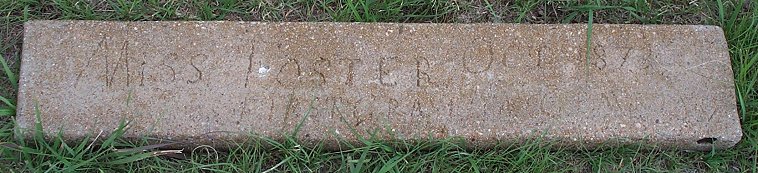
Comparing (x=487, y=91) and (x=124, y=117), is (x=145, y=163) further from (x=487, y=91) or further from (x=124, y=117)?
(x=487, y=91)

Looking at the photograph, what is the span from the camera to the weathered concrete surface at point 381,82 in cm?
254

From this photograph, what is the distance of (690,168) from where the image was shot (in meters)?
2.69

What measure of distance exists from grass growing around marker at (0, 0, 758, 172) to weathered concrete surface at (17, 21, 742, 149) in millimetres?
66

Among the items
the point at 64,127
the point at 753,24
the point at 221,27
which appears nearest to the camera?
the point at 64,127

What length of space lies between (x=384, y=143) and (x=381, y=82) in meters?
0.21

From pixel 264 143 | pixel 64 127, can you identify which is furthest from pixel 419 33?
pixel 64 127

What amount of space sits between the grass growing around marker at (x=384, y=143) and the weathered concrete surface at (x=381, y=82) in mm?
66

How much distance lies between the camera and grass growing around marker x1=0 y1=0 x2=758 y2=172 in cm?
255

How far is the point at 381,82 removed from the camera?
260 cm

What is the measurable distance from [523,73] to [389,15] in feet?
1.85

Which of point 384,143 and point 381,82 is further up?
point 381,82

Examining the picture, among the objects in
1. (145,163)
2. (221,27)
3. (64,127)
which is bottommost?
(145,163)

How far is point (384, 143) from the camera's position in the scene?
2.55 meters

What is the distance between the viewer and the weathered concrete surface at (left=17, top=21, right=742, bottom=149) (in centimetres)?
254
